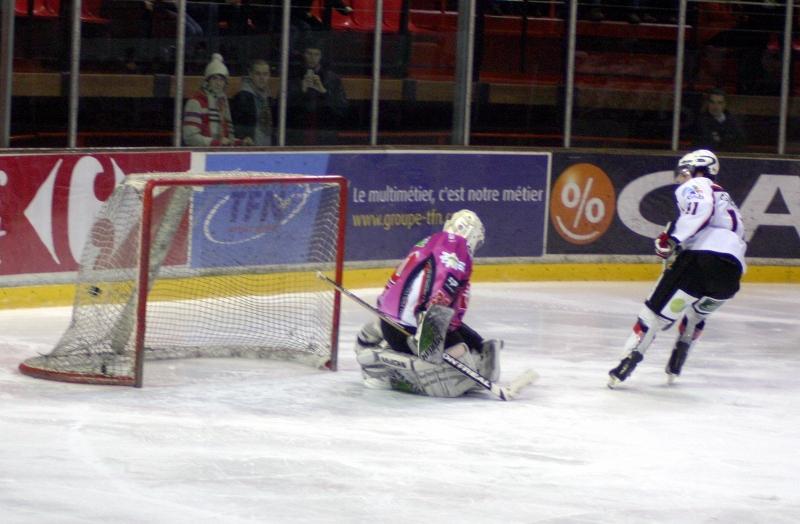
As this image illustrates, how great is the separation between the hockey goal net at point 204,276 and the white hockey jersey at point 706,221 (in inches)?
69.7

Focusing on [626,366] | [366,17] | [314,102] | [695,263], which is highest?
[366,17]

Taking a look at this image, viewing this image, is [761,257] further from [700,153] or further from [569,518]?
[569,518]

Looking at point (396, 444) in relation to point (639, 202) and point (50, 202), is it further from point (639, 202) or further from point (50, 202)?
point (639, 202)

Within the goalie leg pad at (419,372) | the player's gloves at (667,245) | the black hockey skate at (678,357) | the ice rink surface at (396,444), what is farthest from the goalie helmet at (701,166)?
the goalie leg pad at (419,372)

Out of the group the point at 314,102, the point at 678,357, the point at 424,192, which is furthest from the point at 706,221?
the point at 314,102

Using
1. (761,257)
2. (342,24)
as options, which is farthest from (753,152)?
(342,24)

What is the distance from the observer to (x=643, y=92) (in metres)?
12.2

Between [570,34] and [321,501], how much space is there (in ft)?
23.9

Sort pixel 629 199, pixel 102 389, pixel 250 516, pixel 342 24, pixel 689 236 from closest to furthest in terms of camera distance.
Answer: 1. pixel 250 516
2. pixel 102 389
3. pixel 689 236
4. pixel 342 24
5. pixel 629 199

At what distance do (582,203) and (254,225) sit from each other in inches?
145

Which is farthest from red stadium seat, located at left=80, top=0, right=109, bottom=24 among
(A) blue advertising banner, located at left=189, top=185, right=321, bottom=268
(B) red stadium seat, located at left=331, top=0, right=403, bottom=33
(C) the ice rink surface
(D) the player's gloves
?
(D) the player's gloves

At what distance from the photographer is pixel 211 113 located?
10.2m

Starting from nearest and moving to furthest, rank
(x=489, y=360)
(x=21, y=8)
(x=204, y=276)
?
(x=489, y=360)
(x=204, y=276)
(x=21, y=8)

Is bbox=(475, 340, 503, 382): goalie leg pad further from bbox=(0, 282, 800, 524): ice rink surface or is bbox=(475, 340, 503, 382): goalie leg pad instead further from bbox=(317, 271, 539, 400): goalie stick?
bbox=(0, 282, 800, 524): ice rink surface
